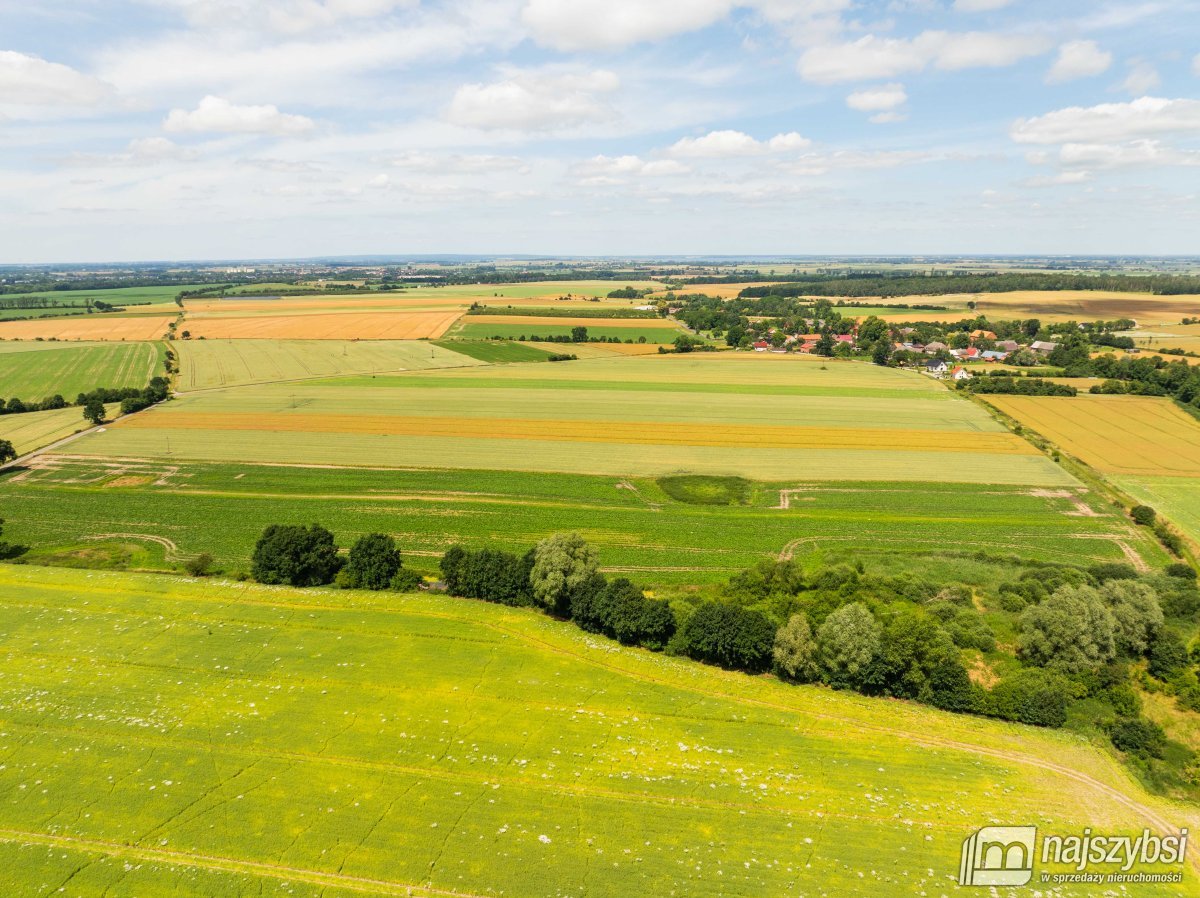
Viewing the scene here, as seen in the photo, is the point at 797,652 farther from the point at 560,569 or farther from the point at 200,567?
the point at 200,567

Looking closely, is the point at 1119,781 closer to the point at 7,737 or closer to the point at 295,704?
the point at 295,704

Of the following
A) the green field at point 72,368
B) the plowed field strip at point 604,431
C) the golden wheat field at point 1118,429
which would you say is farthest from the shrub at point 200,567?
the golden wheat field at point 1118,429

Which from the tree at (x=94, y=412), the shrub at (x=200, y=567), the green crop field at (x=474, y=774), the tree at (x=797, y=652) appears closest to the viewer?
the green crop field at (x=474, y=774)

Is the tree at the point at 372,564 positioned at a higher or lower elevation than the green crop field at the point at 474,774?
higher

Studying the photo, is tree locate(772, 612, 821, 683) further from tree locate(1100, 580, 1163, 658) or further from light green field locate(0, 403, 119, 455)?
light green field locate(0, 403, 119, 455)

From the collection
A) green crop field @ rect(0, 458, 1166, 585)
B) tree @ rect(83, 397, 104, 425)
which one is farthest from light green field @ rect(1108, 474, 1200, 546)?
tree @ rect(83, 397, 104, 425)

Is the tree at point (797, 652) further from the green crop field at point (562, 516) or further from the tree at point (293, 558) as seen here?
the tree at point (293, 558)
